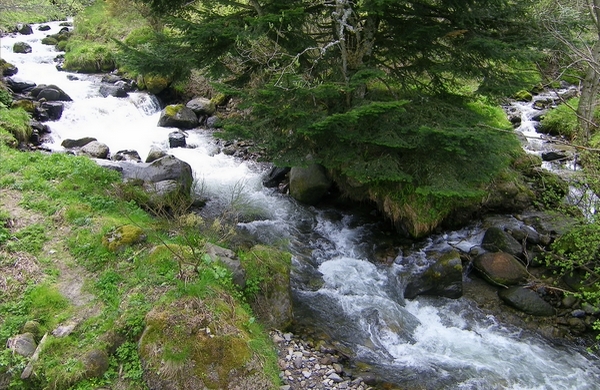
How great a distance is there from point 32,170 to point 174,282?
5.50 m

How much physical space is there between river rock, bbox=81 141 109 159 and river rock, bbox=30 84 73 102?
4630mm

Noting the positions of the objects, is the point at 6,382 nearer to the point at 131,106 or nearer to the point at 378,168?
the point at 378,168

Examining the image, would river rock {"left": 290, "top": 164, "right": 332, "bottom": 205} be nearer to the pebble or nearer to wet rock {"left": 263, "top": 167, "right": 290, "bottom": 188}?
wet rock {"left": 263, "top": 167, "right": 290, "bottom": 188}

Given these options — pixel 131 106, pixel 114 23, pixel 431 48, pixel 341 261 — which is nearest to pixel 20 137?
pixel 131 106

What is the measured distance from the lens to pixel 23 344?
492 cm

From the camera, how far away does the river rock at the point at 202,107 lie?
54.8 feet

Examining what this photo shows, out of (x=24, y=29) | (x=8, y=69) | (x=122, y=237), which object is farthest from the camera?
(x=24, y=29)

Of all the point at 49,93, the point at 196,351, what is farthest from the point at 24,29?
the point at 196,351

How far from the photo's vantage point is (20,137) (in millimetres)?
12062

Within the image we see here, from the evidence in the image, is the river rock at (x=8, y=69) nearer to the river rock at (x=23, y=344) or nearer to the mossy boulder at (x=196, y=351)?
the river rock at (x=23, y=344)

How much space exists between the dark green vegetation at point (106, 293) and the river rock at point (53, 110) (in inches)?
288

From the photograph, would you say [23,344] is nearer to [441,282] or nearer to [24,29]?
[441,282]

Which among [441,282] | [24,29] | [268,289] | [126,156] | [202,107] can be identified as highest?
[268,289]

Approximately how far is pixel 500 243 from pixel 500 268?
2.65ft
